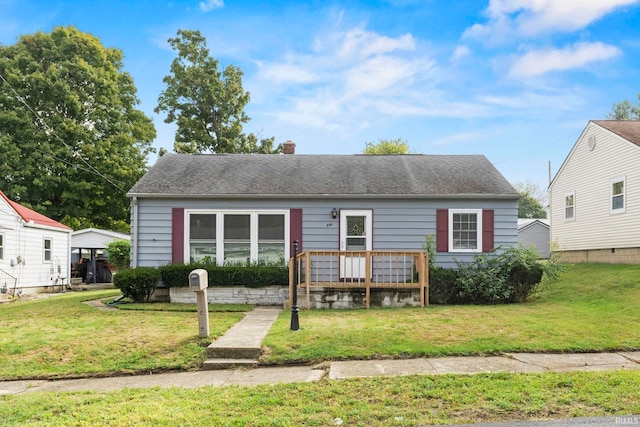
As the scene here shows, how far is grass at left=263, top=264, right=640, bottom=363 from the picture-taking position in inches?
244

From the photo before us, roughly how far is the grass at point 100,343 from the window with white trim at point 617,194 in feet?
47.7

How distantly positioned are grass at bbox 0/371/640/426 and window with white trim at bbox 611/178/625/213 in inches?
540

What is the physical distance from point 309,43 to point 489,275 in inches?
419

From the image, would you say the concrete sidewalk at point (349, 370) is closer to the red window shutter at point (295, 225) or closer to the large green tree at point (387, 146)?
the red window shutter at point (295, 225)

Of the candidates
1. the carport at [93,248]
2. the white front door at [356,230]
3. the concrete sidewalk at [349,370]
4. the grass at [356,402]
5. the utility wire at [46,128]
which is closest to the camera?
the grass at [356,402]

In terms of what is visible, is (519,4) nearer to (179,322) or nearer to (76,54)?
(179,322)

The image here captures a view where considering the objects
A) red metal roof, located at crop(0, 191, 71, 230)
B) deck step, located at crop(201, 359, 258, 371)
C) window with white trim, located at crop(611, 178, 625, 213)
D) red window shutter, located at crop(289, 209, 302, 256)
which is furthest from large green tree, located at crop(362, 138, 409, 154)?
deck step, located at crop(201, 359, 258, 371)

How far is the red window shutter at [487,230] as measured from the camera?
12.1 metres

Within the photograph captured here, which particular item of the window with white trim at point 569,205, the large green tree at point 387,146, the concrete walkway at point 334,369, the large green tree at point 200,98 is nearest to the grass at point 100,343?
the concrete walkway at point 334,369

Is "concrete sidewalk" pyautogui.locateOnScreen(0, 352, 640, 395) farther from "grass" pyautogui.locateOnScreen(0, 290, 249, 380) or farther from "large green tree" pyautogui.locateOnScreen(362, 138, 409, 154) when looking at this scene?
"large green tree" pyautogui.locateOnScreen(362, 138, 409, 154)

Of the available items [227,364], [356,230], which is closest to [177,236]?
[356,230]

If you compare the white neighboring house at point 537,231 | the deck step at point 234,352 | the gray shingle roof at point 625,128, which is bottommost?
the deck step at point 234,352

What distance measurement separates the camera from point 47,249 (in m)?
18.4

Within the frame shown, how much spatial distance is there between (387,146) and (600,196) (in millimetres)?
24830
